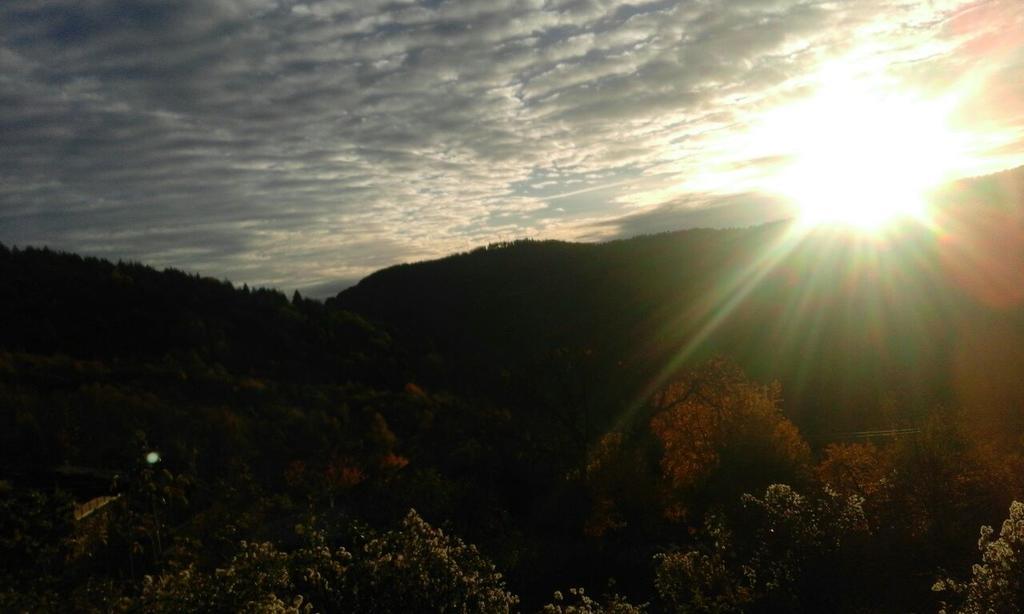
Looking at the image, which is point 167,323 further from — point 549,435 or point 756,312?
point 756,312

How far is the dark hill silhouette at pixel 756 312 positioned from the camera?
197ft

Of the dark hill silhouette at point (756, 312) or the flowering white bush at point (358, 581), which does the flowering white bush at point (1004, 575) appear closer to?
the flowering white bush at point (358, 581)

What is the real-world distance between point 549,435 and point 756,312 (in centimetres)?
4841

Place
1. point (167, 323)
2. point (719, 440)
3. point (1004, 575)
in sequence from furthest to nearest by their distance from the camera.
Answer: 1. point (167, 323)
2. point (719, 440)
3. point (1004, 575)

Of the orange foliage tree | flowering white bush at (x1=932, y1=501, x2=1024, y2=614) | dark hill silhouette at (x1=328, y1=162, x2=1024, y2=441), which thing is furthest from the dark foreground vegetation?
dark hill silhouette at (x1=328, y1=162, x2=1024, y2=441)

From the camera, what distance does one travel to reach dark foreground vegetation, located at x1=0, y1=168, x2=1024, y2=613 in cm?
1345

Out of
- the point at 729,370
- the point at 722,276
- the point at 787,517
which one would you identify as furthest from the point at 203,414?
the point at 722,276

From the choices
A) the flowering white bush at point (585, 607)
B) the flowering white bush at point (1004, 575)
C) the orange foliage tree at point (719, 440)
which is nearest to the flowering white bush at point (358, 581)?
the flowering white bush at point (585, 607)

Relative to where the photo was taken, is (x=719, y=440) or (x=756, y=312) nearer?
(x=719, y=440)

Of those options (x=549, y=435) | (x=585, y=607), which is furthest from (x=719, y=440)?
(x=585, y=607)

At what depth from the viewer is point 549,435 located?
150 feet

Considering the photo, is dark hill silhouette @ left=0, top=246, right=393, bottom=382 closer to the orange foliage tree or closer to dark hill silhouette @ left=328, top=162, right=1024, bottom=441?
dark hill silhouette @ left=328, top=162, right=1024, bottom=441

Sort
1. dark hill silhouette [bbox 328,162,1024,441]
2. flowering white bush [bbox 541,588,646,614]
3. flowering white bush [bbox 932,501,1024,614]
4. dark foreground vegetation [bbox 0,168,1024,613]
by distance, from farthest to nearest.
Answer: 1. dark hill silhouette [bbox 328,162,1024,441]
2. dark foreground vegetation [bbox 0,168,1024,613]
3. flowering white bush [bbox 541,588,646,614]
4. flowering white bush [bbox 932,501,1024,614]

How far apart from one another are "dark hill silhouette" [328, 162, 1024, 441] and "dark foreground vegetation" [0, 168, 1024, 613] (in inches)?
16.4
